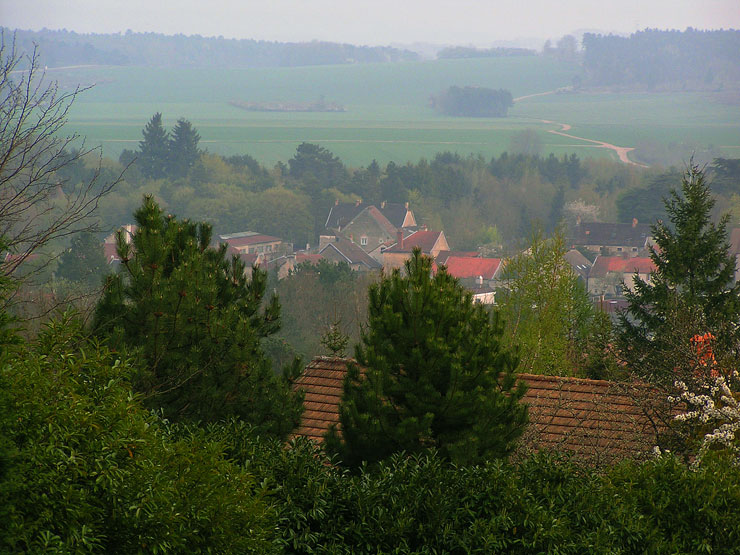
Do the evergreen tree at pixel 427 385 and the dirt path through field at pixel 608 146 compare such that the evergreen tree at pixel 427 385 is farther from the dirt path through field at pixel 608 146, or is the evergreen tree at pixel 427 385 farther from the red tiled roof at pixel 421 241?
the dirt path through field at pixel 608 146

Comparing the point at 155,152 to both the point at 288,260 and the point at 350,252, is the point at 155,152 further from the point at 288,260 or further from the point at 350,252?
the point at 288,260

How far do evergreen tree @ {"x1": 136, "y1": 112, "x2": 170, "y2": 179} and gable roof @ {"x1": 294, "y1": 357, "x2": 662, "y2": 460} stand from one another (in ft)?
283

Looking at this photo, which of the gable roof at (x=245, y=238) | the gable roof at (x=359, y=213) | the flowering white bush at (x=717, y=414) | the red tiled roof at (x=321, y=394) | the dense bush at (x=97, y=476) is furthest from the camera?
the gable roof at (x=359, y=213)

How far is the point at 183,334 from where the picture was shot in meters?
9.91

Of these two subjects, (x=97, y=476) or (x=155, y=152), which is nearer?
(x=97, y=476)

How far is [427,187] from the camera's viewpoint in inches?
4011

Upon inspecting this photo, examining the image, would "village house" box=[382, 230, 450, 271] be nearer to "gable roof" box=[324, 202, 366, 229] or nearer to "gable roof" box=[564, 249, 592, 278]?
"gable roof" box=[324, 202, 366, 229]

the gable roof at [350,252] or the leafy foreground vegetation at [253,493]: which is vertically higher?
the leafy foreground vegetation at [253,493]

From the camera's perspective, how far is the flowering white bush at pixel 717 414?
10.5 m

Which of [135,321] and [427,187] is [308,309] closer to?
[135,321]

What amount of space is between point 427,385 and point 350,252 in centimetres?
7978

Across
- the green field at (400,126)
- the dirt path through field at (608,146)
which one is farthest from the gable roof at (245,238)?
the dirt path through field at (608,146)

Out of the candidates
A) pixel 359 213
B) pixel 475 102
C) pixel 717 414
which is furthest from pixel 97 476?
pixel 475 102

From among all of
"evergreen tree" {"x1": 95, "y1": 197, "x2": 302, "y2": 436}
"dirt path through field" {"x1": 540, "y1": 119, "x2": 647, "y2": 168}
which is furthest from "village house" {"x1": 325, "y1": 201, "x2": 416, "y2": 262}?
"evergreen tree" {"x1": 95, "y1": 197, "x2": 302, "y2": 436}
